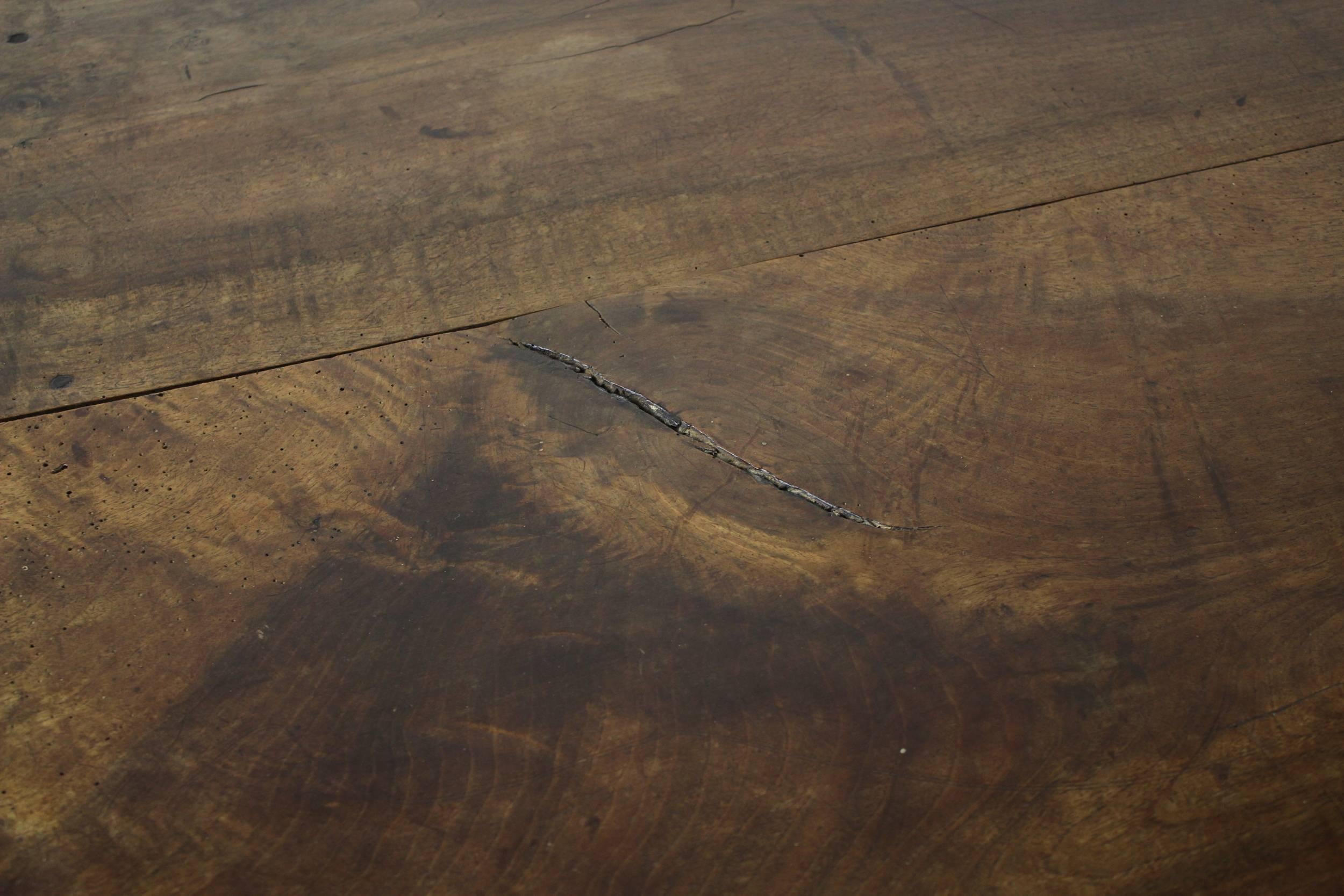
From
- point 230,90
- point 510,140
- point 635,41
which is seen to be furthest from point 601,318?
point 230,90

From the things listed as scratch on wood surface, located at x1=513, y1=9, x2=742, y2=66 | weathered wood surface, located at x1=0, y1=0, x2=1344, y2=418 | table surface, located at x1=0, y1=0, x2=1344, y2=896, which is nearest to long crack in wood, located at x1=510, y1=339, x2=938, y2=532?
table surface, located at x1=0, y1=0, x2=1344, y2=896

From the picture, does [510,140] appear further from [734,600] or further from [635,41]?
[734,600]

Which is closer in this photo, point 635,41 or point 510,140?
point 510,140

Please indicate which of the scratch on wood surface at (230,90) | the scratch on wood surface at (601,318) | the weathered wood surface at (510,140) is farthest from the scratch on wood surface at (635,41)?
the scratch on wood surface at (601,318)

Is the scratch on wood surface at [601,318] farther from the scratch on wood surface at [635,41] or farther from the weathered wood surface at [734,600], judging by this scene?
the scratch on wood surface at [635,41]

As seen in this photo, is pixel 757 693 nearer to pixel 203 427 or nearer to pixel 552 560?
pixel 552 560

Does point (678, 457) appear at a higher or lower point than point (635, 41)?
lower

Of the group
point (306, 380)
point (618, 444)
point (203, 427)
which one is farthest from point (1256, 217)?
point (203, 427)
